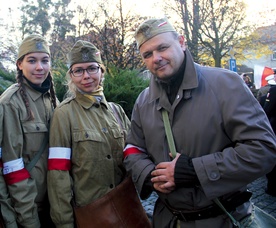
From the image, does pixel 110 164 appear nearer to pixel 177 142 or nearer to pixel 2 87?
pixel 177 142

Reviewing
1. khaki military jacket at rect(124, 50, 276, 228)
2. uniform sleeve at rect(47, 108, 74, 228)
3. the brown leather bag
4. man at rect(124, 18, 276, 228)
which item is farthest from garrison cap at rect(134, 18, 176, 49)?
the brown leather bag

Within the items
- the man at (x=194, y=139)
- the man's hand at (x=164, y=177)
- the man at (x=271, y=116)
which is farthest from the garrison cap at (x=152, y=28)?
the man at (x=271, y=116)

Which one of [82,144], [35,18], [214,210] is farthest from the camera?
[35,18]

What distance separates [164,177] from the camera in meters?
1.96

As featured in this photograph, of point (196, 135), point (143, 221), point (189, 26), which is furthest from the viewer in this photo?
point (189, 26)

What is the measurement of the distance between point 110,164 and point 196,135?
932mm

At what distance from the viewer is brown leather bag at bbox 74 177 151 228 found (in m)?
2.35

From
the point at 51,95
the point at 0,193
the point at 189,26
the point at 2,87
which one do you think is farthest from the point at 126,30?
the point at 0,193

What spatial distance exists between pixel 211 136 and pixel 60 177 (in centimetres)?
120

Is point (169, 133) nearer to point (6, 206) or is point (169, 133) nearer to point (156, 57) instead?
point (156, 57)

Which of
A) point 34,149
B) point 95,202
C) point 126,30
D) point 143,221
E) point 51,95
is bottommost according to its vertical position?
point 143,221

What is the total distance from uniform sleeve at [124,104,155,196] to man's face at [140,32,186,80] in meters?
0.41

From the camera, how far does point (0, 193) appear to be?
2.27m

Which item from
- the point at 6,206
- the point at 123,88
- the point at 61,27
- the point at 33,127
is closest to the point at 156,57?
the point at 33,127
